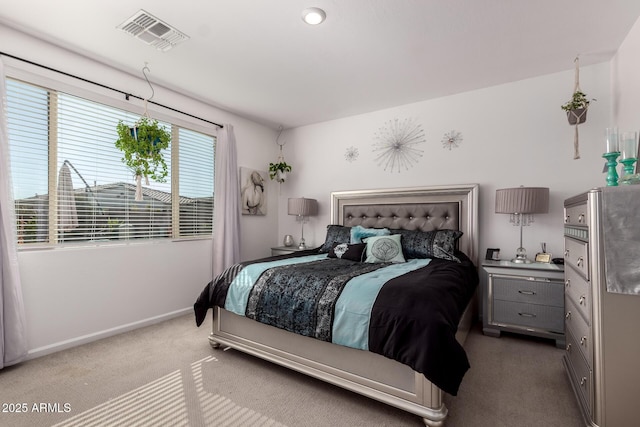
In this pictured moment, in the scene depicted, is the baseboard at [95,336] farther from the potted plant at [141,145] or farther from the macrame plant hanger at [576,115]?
the macrame plant hanger at [576,115]

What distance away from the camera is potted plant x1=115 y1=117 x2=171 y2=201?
8.79 feet

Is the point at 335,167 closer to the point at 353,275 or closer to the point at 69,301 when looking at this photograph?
the point at 353,275

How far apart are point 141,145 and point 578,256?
333cm

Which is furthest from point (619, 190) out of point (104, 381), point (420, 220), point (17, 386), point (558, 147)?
point (17, 386)

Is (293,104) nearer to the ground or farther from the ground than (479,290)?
farther from the ground

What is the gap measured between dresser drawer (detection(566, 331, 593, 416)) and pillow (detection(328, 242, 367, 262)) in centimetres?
160

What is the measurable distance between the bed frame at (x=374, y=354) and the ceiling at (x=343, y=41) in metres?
1.24

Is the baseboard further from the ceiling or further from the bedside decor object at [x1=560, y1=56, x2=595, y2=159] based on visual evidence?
the bedside decor object at [x1=560, y1=56, x2=595, y2=159]

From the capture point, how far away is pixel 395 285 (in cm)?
180

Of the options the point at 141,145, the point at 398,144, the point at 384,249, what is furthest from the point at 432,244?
the point at 141,145

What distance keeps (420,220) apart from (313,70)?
1995 mm

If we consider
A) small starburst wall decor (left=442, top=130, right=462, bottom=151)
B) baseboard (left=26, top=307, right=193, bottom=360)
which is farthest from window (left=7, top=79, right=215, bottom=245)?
small starburst wall decor (left=442, top=130, right=462, bottom=151)

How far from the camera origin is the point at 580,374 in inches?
Result: 64.5

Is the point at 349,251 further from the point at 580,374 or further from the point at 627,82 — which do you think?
the point at 627,82
